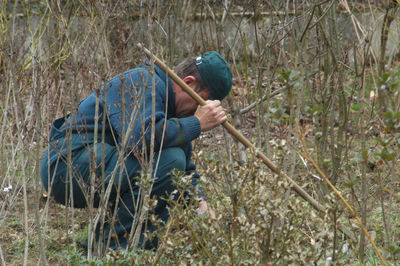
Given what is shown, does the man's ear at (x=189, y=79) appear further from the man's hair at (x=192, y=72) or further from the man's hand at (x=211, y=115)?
the man's hand at (x=211, y=115)

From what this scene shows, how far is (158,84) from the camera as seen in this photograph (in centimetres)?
315

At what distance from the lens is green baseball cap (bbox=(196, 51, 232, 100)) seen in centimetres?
324

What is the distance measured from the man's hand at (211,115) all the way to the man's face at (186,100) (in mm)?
179

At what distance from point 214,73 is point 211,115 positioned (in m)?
0.28

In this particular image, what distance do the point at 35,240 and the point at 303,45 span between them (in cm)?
195

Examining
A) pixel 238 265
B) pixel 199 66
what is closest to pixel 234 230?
pixel 238 265

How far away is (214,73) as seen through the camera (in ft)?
10.6

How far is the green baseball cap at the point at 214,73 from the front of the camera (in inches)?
128

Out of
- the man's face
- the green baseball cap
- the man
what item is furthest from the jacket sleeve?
the green baseball cap

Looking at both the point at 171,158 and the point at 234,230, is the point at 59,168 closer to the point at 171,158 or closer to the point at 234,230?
the point at 171,158

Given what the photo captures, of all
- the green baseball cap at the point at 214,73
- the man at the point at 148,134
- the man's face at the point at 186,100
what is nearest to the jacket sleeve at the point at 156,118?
the man at the point at 148,134

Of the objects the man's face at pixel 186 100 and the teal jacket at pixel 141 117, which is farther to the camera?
the man's face at pixel 186 100

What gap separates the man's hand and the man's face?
0.18 metres

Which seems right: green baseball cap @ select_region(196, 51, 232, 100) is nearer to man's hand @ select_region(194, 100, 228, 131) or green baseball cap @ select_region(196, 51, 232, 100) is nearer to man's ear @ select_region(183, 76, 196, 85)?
man's ear @ select_region(183, 76, 196, 85)
